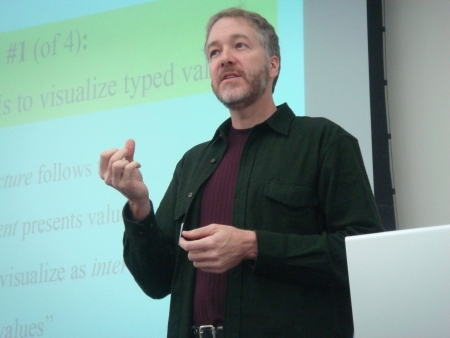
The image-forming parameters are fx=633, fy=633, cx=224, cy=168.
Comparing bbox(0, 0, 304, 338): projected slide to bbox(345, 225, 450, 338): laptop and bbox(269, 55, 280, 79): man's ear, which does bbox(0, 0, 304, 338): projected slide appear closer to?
bbox(269, 55, 280, 79): man's ear

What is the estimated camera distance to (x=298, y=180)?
1555 mm

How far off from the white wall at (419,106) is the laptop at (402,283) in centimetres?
172

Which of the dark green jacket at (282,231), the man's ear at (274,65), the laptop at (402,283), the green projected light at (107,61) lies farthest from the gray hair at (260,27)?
the laptop at (402,283)

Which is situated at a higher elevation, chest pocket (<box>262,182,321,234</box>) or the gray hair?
the gray hair

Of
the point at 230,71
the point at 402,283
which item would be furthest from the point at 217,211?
the point at 402,283

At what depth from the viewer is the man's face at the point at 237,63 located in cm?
176

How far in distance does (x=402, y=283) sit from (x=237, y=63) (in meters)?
1.06

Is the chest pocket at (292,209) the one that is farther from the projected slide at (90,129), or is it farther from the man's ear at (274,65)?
the projected slide at (90,129)

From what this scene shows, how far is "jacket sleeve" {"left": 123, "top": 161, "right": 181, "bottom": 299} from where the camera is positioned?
1.61 m

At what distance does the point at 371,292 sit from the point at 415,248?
0.29ft

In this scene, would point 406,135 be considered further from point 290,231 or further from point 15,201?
point 15,201

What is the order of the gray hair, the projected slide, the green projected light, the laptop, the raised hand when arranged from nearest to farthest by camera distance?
A: the laptop → the raised hand → the gray hair → the projected slide → the green projected light

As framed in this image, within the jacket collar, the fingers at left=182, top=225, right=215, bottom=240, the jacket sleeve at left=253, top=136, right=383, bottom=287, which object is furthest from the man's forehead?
the fingers at left=182, top=225, right=215, bottom=240

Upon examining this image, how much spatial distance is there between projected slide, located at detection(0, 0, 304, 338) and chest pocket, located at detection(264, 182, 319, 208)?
3.39 feet
